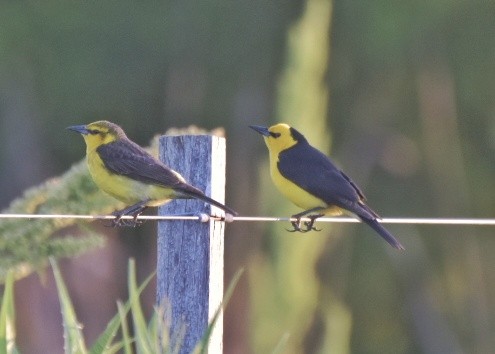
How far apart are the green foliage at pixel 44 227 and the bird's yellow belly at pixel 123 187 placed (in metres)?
0.65

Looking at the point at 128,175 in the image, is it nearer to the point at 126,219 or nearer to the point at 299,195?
the point at 126,219

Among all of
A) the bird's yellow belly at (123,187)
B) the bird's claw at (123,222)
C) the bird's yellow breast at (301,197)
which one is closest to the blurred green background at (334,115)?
the bird's yellow breast at (301,197)

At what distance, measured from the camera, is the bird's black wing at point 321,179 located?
5793 millimetres

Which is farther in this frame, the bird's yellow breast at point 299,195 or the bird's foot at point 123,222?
the bird's yellow breast at point 299,195

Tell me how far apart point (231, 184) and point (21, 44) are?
13.8 feet

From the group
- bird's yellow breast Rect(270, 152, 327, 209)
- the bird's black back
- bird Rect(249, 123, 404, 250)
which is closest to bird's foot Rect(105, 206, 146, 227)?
the bird's black back

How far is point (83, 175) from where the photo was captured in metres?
4.71

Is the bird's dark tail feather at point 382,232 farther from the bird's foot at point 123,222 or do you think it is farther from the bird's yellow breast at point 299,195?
the bird's foot at point 123,222

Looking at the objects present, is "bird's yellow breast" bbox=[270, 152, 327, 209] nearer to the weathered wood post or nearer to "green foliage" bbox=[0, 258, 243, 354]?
the weathered wood post

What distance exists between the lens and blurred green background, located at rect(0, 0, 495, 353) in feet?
43.0

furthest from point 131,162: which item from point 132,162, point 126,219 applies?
point 126,219

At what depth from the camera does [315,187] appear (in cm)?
586

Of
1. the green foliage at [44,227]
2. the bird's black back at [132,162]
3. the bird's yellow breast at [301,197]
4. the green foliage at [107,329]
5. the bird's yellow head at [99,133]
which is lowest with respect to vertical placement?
the green foliage at [107,329]

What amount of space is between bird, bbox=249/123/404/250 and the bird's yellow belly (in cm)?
68
